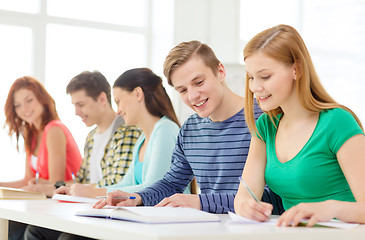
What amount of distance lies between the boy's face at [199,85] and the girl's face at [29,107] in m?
1.89

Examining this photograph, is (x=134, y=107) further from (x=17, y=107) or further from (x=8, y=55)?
(x=8, y=55)

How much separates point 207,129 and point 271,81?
63 centimetres

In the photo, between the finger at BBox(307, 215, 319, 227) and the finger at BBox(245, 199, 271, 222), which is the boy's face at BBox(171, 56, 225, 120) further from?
the finger at BBox(307, 215, 319, 227)

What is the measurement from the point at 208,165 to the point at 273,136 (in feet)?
1.57

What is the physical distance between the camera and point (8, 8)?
476cm

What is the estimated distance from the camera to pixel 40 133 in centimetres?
367

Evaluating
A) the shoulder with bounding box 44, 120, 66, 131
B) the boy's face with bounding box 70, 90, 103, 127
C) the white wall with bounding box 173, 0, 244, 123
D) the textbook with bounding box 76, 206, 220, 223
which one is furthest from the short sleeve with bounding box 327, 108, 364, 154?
the white wall with bounding box 173, 0, 244, 123

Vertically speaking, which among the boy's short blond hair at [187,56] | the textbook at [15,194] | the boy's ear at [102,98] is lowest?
the textbook at [15,194]

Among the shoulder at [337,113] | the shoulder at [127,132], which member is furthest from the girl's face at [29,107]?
the shoulder at [337,113]

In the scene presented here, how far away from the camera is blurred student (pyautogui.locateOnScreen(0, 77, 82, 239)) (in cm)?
347

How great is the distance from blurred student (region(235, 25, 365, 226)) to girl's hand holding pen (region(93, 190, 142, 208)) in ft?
1.40

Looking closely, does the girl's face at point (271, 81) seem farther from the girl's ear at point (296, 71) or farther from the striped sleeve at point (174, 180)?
the striped sleeve at point (174, 180)

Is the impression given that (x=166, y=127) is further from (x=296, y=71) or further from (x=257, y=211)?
(x=257, y=211)

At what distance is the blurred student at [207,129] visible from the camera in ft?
6.53
